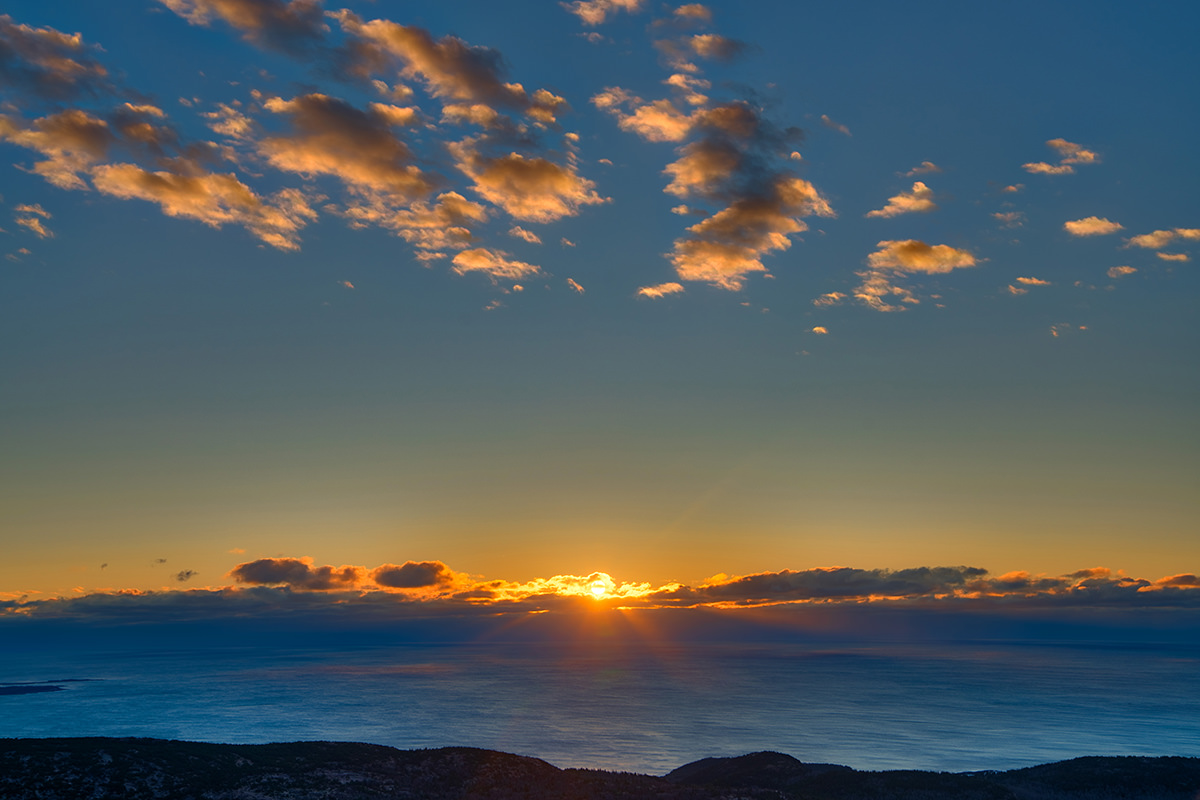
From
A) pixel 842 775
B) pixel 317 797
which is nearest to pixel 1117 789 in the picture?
pixel 842 775

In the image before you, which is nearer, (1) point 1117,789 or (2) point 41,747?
(2) point 41,747

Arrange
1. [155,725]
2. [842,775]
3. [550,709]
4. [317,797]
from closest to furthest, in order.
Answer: [317,797] → [842,775] → [155,725] → [550,709]

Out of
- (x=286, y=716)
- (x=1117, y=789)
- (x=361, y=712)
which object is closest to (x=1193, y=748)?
(x=1117, y=789)

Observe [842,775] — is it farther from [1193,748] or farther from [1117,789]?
[1193,748]

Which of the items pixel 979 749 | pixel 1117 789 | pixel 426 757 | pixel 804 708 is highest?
pixel 426 757

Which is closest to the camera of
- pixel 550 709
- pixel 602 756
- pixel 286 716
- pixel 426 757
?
pixel 426 757

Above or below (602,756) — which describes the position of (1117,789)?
above

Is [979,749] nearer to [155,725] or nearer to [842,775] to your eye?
[842,775]
